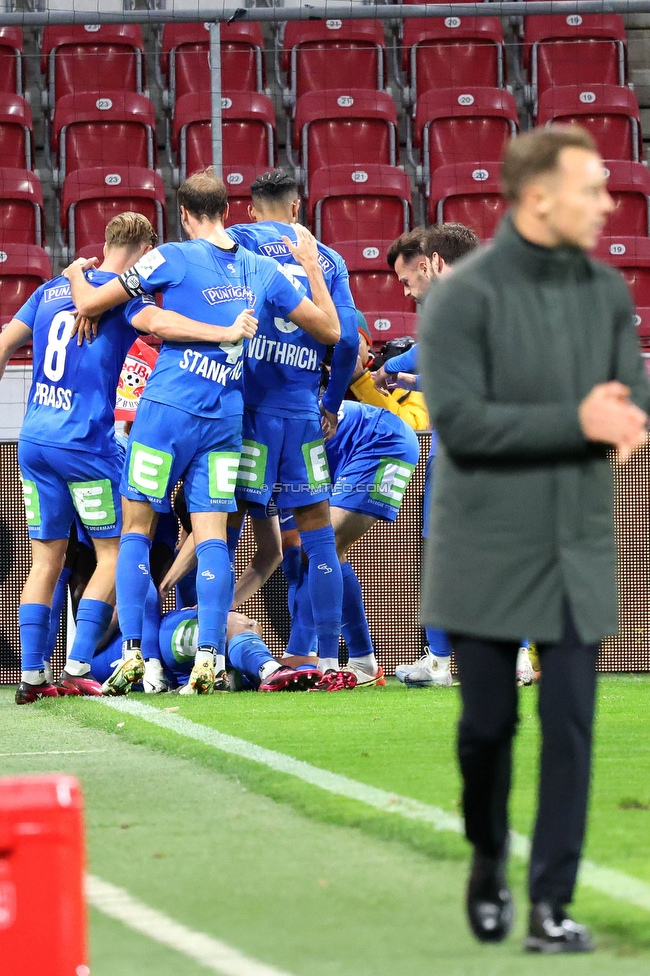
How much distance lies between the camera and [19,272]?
36.8ft

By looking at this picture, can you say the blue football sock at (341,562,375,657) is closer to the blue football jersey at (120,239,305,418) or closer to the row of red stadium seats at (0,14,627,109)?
the blue football jersey at (120,239,305,418)

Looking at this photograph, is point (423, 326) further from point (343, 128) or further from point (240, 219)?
point (343, 128)

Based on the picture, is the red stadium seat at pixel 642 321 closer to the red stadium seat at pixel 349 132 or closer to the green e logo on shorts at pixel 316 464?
the red stadium seat at pixel 349 132

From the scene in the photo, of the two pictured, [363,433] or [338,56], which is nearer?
[363,433]

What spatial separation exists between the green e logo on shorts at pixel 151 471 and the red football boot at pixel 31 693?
1.06 metres

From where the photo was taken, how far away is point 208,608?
6422mm

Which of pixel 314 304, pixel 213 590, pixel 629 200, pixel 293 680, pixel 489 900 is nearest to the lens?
pixel 489 900

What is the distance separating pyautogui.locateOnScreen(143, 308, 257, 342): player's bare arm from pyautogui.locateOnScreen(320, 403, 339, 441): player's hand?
90 cm

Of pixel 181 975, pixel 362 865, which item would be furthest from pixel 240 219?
pixel 181 975

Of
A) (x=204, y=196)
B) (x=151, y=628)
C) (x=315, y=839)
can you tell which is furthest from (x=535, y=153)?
(x=151, y=628)

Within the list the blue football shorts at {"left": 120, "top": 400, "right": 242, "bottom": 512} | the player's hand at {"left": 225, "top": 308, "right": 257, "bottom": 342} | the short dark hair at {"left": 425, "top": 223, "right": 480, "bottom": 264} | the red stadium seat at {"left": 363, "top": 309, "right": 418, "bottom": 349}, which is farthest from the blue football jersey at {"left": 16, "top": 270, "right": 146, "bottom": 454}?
the red stadium seat at {"left": 363, "top": 309, "right": 418, "bottom": 349}

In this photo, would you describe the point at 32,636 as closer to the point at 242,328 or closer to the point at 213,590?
the point at 213,590

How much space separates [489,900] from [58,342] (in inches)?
190

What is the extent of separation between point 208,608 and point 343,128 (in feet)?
24.8
